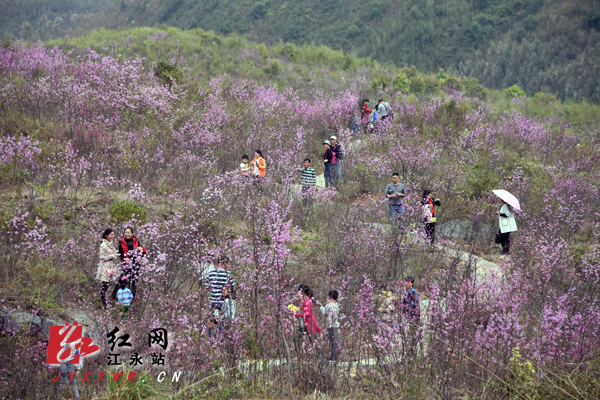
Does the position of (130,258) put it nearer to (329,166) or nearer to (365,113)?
(329,166)

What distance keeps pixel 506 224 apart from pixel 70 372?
353 inches

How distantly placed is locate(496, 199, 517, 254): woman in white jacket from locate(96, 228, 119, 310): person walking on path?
7968mm

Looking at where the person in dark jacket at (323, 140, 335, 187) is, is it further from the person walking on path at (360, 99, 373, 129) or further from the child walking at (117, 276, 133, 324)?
the child walking at (117, 276, 133, 324)

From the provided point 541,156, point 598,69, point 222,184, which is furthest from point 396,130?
point 598,69

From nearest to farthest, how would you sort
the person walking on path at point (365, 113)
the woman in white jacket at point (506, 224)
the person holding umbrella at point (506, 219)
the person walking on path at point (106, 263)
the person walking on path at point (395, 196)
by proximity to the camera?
the person walking on path at point (106, 263) < the person holding umbrella at point (506, 219) < the woman in white jacket at point (506, 224) < the person walking on path at point (395, 196) < the person walking on path at point (365, 113)

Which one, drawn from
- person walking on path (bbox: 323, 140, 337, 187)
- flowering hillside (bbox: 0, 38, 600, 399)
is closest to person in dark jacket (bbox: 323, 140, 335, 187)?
person walking on path (bbox: 323, 140, 337, 187)

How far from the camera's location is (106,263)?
7.38m

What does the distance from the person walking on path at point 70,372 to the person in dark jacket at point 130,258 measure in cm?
124

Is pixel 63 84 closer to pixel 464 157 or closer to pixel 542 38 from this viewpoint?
pixel 464 157

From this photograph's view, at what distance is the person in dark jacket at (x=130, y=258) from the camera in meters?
6.63

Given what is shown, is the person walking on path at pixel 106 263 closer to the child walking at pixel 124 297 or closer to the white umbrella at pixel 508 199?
the child walking at pixel 124 297

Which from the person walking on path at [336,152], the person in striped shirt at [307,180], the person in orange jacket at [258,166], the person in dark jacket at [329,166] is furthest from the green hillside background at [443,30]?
the person in orange jacket at [258,166]

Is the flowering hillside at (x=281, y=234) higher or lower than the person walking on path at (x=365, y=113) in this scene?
lower

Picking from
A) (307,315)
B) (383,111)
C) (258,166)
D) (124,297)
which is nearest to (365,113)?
(383,111)
